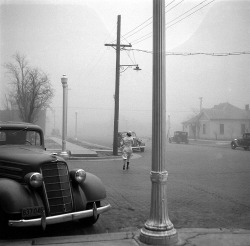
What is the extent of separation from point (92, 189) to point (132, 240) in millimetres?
1368

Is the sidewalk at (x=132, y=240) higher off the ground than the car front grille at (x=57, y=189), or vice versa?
the car front grille at (x=57, y=189)

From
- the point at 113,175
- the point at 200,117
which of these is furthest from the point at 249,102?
the point at 113,175

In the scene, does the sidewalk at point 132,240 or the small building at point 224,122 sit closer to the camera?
the sidewalk at point 132,240

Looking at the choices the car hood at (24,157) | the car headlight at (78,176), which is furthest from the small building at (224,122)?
the car hood at (24,157)

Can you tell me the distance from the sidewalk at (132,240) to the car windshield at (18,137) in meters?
2.49

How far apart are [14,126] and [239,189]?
255 inches

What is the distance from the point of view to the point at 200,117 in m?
62.9

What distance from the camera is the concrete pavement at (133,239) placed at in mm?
4586

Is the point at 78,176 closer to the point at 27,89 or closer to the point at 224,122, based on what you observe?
the point at 27,89

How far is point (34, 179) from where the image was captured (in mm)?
4984

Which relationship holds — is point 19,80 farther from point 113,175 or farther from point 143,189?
point 143,189

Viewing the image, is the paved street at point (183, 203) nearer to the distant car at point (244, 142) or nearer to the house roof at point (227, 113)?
the distant car at point (244, 142)

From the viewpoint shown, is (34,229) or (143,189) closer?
(34,229)

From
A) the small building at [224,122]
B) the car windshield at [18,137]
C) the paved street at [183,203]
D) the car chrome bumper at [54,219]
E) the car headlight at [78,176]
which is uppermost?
the small building at [224,122]
